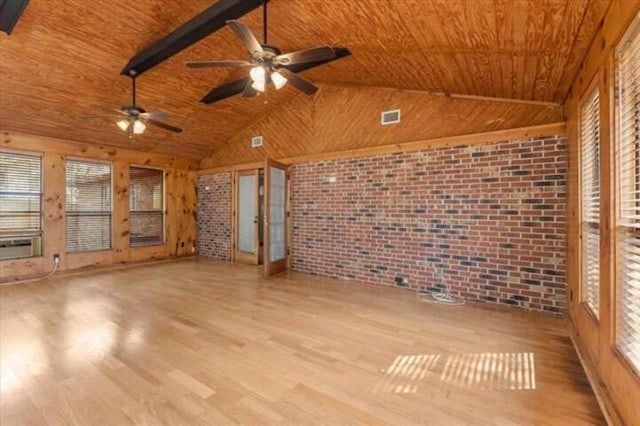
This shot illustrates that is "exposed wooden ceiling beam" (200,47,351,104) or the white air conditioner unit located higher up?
"exposed wooden ceiling beam" (200,47,351,104)

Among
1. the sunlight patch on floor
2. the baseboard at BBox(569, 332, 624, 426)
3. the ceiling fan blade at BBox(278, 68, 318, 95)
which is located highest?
the ceiling fan blade at BBox(278, 68, 318, 95)

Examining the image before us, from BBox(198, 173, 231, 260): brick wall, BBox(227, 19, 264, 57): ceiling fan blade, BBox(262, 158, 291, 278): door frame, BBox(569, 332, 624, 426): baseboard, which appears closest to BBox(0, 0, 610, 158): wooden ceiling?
BBox(227, 19, 264, 57): ceiling fan blade

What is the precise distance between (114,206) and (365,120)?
5445 mm

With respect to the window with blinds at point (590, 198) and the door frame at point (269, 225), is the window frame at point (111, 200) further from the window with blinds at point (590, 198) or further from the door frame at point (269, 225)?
the window with blinds at point (590, 198)

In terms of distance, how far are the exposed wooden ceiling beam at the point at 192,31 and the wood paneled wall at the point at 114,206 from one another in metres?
2.68

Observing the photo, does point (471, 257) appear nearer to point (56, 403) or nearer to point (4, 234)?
point (56, 403)

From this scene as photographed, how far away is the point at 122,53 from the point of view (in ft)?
12.0

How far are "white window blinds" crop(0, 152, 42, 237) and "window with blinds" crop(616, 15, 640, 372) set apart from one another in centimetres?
759

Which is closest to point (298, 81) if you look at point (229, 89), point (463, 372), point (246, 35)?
point (246, 35)

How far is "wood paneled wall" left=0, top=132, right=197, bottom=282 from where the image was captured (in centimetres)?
499

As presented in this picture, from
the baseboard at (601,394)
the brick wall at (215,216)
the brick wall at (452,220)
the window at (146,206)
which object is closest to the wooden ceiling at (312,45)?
the brick wall at (452,220)

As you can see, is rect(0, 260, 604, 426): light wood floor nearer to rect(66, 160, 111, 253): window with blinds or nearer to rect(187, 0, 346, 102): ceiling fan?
rect(66, 160, 111, 253): window with blinds

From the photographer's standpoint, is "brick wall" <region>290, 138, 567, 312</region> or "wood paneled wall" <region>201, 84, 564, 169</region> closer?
"brick wall" <region>290, 138, 567, 312</region>

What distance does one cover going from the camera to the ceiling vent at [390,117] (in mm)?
4484
